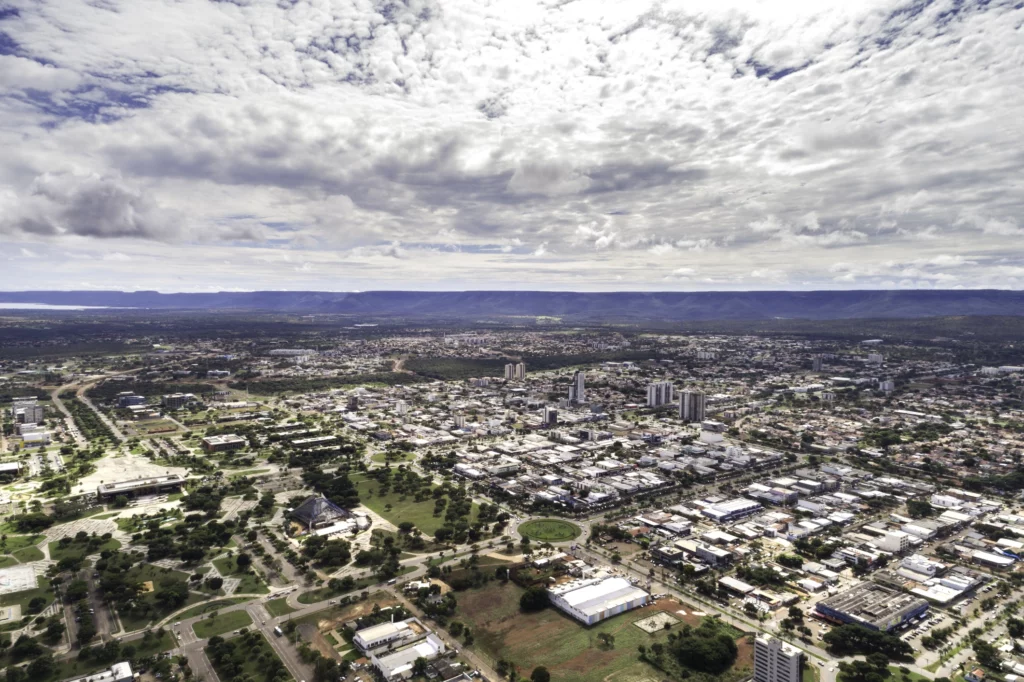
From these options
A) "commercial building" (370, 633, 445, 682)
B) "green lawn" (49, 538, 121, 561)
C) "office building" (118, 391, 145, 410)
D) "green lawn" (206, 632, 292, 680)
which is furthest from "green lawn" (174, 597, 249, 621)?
"office building" (118, 391, 145, 410)

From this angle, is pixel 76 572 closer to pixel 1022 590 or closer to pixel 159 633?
pixel 159 633

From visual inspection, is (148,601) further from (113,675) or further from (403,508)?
(403,508)

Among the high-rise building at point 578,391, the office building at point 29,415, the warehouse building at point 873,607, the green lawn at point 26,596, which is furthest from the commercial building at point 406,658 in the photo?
the office building at point 29,415

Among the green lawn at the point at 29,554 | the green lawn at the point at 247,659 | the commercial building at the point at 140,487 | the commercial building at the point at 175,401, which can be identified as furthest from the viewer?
the commercial building at the point at 175,401

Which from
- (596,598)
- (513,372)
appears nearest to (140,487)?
(596,598)

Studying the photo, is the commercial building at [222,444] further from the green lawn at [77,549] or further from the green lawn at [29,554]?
the green lawn at [29,554]

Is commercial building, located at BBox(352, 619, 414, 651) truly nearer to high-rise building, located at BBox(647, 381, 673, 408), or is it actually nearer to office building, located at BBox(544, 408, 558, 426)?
office building, located at BBox(544, 408, 558, 426)

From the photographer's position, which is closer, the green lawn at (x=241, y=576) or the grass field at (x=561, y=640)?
the grass field at (x=561, y=640)

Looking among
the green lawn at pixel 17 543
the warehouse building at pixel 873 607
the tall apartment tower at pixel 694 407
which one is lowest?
the green lawn at pixel 17 543
